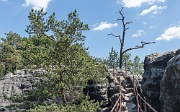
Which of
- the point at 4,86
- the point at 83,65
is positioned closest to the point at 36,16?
the point at 83,65

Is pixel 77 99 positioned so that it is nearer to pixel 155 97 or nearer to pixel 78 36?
pixel 78 36

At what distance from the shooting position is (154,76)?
1642 cm

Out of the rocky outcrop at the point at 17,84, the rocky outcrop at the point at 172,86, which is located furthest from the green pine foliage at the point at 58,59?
the rocky outcrop at the point at 17,84

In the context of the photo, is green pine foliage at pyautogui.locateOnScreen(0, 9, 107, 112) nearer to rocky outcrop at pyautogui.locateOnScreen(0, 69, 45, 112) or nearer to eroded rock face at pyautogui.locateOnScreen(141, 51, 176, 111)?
eroded rock face at pyautogui.locateOnScreen(141, 51, 176, 111)

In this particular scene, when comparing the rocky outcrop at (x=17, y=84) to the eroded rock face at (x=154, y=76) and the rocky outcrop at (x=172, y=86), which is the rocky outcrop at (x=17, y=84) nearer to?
the eroded rock face at (x=154, y=76)

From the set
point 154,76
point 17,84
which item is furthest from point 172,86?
point 17,84

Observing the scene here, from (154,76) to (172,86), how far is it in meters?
4.95

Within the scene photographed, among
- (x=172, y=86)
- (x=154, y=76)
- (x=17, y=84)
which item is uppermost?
A: (x=154, y=76)

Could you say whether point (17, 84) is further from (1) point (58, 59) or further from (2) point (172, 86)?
(2) point (172, 86)

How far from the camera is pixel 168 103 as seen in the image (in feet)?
38.8

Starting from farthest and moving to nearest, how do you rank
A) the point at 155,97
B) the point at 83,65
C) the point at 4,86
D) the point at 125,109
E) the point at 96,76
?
the point at 4,86, the point at 125,109, the point at 155,97, the point at 96,76, the point at 83,65

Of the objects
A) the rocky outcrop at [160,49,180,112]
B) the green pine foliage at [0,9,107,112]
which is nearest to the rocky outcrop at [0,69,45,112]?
the green pine foliage at [0,9,107,112]

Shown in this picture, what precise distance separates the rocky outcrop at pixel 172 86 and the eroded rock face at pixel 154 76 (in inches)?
161

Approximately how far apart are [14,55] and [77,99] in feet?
74.6
